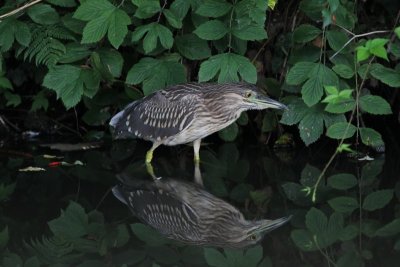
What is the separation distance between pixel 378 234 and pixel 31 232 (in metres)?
2.19

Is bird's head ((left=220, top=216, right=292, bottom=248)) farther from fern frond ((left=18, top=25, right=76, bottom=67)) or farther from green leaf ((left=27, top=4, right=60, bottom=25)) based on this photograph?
green leaf ((left=27, top=4, right=60, bottom=25))

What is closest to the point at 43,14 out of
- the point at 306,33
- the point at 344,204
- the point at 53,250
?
the point at 306,33

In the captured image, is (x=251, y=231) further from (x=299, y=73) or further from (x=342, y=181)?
(x=299, y=73)

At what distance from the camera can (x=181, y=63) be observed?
24.6 ft

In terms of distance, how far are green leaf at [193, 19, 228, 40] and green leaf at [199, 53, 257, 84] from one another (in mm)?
165

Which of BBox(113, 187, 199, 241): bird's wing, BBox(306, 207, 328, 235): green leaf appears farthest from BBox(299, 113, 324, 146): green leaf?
BBox(113, 187, 199, 241): bird's wing

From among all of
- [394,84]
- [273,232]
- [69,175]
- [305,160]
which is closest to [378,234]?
[273,232]

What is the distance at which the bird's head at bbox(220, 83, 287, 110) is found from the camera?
7309 millimetres

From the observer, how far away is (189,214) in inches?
239

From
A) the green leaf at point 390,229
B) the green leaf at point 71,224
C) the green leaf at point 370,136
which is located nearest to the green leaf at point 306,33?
the green leaf at point 370,136

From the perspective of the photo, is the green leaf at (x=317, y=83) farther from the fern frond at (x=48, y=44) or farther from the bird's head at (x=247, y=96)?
the fern frond at (x=48, y=44)

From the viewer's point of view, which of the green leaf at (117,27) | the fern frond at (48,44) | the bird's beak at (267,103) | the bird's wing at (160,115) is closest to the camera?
the green leaf at (117,27)

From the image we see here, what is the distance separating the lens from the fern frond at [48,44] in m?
7.30

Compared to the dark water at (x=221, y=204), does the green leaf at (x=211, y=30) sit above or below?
above
